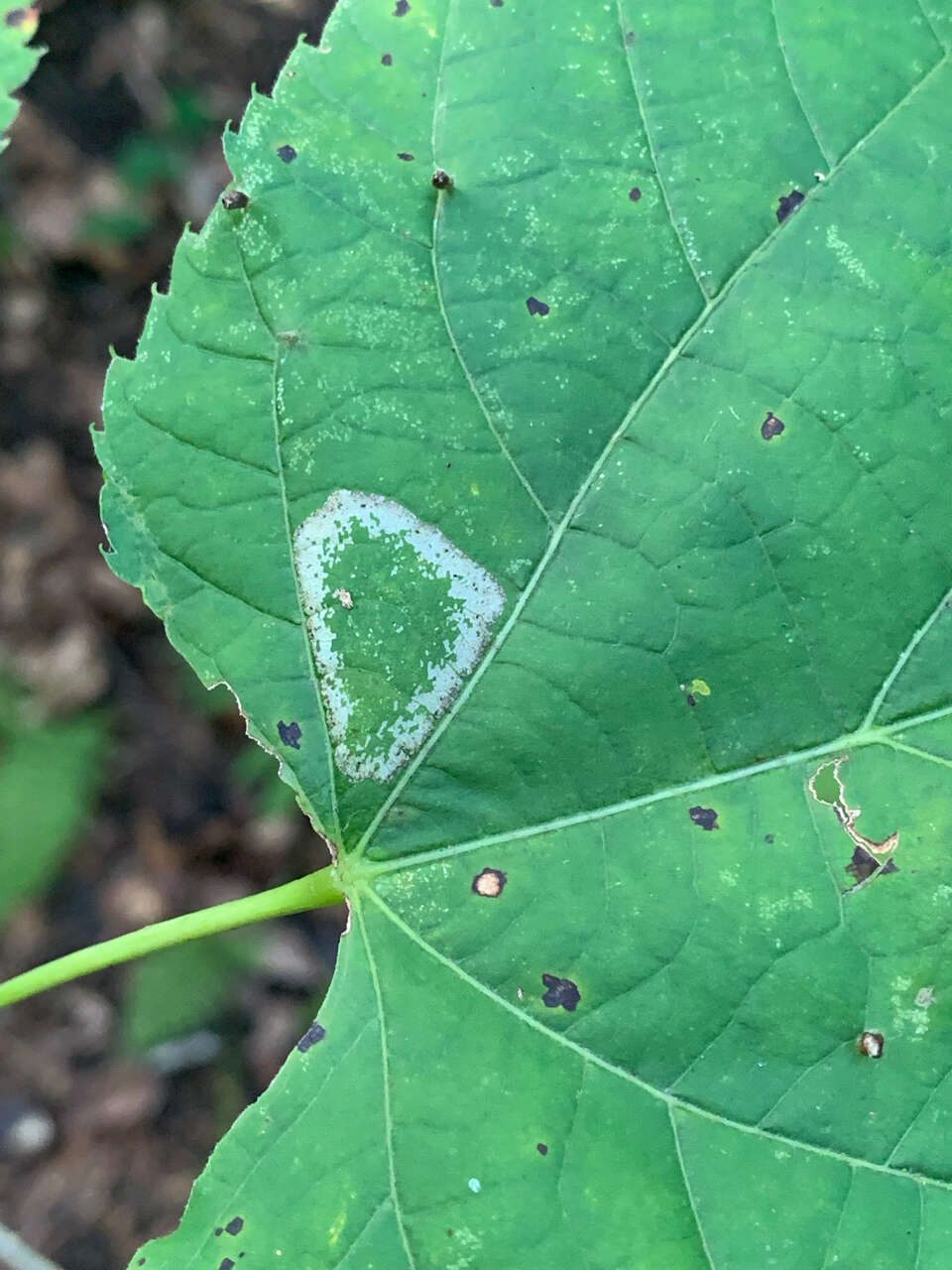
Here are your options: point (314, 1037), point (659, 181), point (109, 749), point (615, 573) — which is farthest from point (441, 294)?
point (109, 749)

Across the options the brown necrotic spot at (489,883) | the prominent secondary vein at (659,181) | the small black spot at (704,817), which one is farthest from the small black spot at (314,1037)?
the prominent secondary vein at (659,181)

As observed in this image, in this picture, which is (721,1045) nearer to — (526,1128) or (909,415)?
(526,1128)

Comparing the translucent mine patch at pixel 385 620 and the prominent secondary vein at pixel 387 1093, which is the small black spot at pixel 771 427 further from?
the prominent secondary vein at pixel 387 1093

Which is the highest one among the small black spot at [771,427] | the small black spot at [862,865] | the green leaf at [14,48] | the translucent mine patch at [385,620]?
the green leaf at [14,48]

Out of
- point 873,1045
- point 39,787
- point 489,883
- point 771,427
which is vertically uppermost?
point 771,427

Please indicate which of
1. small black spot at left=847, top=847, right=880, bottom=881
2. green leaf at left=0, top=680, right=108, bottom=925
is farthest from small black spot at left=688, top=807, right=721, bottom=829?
green leaf at left=0, top=680, right=108, bottom=925

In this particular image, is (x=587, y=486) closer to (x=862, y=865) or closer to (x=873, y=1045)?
(x=862, y=865)
